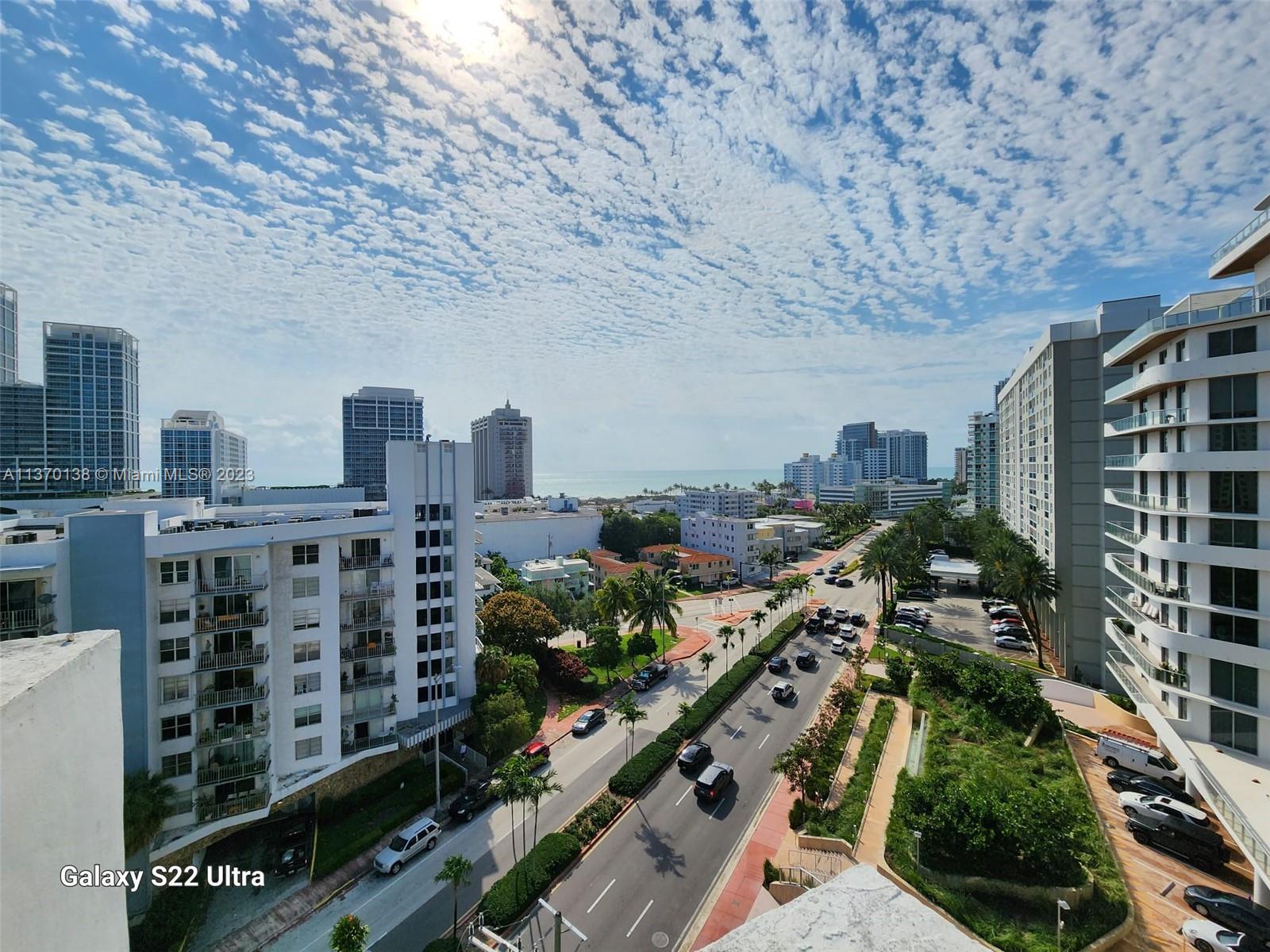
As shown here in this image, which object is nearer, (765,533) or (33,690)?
(33,690)

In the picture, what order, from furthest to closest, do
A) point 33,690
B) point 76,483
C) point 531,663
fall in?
point 76,483
point 531,663
point 33,690

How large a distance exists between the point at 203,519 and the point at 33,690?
1112 inches

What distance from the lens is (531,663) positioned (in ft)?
111

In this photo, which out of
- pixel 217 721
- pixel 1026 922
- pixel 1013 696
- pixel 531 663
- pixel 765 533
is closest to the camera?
pixel 1026 922

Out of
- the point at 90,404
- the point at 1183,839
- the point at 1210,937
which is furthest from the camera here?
the point at 90,404

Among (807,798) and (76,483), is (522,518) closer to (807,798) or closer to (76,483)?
(76,483)

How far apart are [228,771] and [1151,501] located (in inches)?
1736

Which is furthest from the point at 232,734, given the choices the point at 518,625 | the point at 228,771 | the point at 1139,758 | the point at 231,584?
the point at 1139,758

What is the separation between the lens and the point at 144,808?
18734mm

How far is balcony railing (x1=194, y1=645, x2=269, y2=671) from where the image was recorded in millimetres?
22297

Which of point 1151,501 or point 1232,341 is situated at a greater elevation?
point 1232,341

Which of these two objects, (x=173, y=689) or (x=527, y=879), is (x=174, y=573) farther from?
(x=527, y=879)

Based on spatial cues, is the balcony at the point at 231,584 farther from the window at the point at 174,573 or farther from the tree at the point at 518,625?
the tree at the point at 518,625

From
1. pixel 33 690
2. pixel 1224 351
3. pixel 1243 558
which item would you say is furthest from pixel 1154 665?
pixel 33 690
